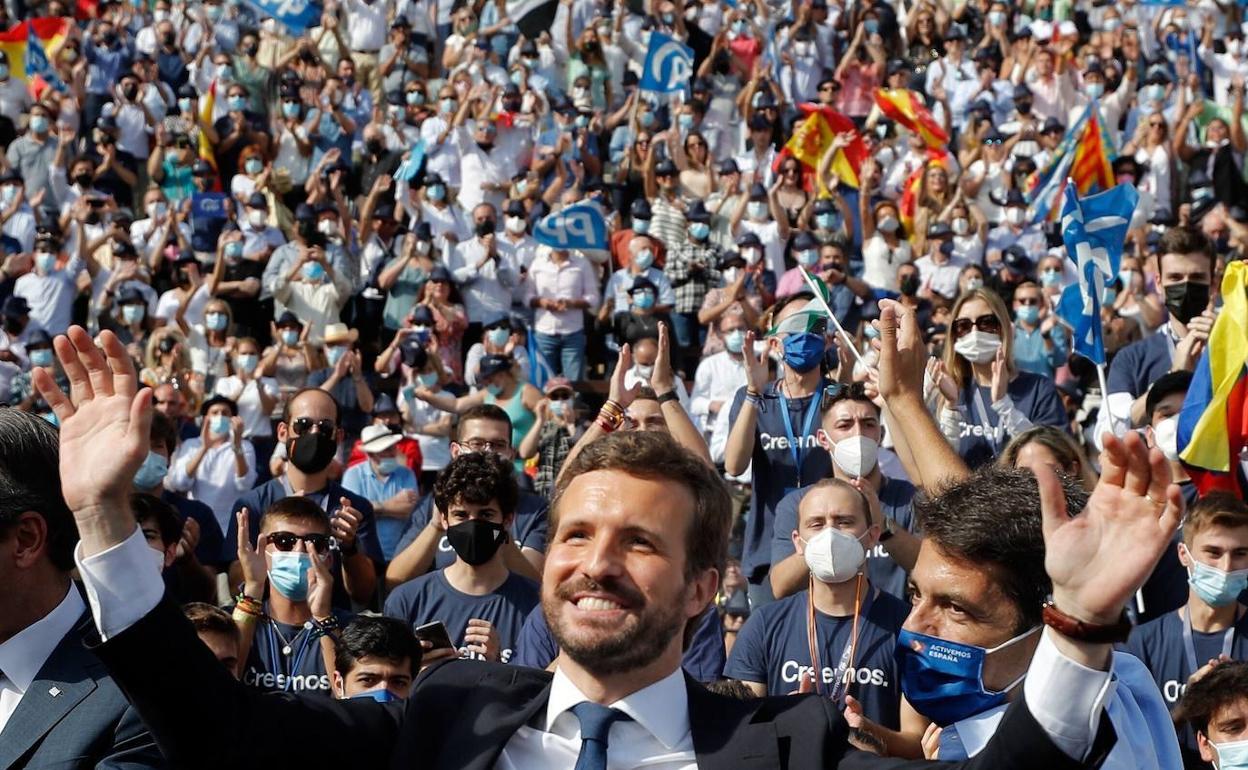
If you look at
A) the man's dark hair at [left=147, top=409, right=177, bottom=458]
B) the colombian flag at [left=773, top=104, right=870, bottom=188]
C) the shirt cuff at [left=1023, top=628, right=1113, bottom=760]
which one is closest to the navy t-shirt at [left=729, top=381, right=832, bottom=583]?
the man's dark hair at [left=147, top=409, right=177, bottom=458]

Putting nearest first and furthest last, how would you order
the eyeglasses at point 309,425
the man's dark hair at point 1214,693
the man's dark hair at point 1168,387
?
the man's dark hair at point 1214,693
the man's dark hair at point 1168,387
the eyeglasses at point 309,425

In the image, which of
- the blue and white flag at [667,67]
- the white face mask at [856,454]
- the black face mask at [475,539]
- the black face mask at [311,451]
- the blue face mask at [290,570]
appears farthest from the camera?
the blue and white flag at [667,67]

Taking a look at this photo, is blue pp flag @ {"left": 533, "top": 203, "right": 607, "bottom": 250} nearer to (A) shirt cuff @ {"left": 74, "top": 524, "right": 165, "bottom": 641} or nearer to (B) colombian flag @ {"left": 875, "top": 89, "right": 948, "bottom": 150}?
(B) colombian flag @ {"left": 875, "top": 89, "right": 948, "bottom": 150}

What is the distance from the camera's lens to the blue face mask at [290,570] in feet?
23.0

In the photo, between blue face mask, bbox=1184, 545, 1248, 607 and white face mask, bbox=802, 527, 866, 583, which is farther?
white face mask, bbox=802, 527, 866, 583

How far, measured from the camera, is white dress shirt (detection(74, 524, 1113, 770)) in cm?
273

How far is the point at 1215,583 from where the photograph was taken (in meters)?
6.70

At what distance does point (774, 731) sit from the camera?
3180 millimetres

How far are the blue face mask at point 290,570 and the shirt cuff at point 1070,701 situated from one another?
469 cm

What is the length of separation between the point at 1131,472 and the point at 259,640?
484cm

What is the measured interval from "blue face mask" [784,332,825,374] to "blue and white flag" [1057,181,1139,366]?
4.18 ft

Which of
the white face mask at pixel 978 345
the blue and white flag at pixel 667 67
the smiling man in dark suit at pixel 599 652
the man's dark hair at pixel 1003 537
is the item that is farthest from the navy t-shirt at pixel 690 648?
the blue and white flag at pixel 667 67

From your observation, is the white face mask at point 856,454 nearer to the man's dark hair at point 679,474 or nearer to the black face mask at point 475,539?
the black face mask at point 475,539

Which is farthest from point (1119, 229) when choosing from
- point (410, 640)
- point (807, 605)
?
point (410, 640)
